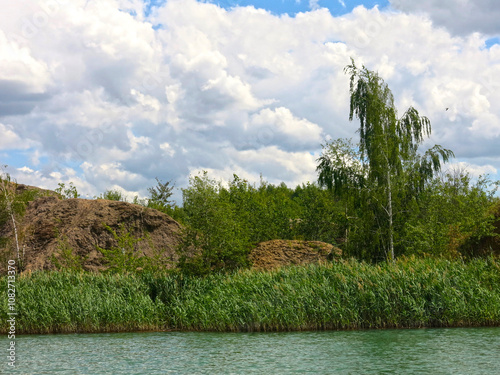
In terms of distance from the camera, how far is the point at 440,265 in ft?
80.9

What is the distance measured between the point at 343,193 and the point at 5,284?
19.3 m

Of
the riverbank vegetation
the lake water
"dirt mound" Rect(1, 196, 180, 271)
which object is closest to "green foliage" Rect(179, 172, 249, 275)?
the riverbank vegetation

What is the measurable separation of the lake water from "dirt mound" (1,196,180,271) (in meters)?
12.2

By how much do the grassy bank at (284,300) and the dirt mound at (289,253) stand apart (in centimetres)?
744

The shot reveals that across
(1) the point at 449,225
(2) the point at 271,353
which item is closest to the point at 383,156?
(1) the point at 449,225

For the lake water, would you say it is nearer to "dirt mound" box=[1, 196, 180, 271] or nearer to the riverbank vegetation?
the riverbank vegetation

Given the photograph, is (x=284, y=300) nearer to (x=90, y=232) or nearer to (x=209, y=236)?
(x=209, y=236)

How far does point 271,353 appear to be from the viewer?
62.7 ft

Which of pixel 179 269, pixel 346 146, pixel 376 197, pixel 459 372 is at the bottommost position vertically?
pixel 459 372

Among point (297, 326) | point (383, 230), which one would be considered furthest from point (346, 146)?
point (297, 326)

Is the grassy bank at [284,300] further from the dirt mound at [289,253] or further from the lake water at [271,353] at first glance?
the dirt mound at [289,253]

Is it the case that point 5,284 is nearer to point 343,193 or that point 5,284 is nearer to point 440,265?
point 343,193

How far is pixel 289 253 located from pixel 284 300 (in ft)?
39.9

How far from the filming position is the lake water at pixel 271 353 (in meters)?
16.8
